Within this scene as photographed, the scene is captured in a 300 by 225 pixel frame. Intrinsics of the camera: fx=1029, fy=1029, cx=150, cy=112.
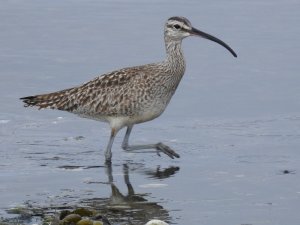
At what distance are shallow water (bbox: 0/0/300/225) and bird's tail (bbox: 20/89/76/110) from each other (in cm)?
40

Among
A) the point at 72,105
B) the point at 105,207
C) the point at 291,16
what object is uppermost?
the point at 291,16

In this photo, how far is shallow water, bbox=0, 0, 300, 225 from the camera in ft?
33.2

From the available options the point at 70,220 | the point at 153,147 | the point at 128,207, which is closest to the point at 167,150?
the point at 153,147

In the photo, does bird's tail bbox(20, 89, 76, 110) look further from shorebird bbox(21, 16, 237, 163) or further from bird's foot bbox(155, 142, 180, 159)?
bird's foot bbox(155, 142, 180, 159)

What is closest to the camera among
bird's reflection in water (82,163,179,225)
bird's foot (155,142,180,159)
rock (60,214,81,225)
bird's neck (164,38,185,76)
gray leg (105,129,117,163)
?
rock (60,214,81,225)

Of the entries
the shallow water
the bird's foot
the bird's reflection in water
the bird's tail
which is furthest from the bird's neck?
the bird's reflection in water

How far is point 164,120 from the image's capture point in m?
13.6

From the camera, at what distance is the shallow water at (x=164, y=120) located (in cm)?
1013

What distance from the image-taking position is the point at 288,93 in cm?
1442

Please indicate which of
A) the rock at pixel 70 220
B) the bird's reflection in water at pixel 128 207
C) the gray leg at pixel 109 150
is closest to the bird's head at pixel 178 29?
the gray leg at pixel 109 150

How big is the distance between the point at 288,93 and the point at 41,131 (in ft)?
11.8

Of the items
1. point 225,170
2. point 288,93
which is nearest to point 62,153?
point 225,170

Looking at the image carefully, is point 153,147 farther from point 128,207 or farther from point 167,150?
point 128,207

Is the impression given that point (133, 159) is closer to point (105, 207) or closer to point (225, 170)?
point (225, 170)
